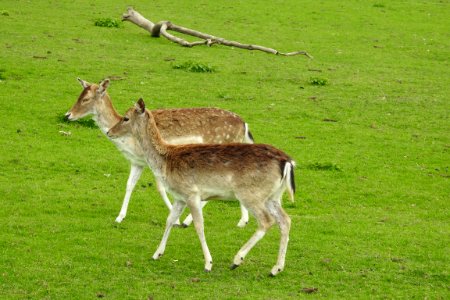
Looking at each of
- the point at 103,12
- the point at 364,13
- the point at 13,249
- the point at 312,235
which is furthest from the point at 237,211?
the point at 364,13

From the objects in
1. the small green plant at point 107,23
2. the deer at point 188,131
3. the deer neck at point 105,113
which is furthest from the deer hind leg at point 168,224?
the small green plant at point 107,23

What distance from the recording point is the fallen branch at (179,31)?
2269cm

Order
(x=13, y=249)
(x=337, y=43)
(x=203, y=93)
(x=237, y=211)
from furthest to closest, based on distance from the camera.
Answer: (x=337, y=43) → (x=203, y=93) → (x=237, y=211) → (x=13, y=249)

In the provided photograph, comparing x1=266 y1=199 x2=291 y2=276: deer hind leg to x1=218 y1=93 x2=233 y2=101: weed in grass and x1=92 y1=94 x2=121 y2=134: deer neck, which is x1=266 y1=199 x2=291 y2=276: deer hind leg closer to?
x1=92 y1=94 x2=121 y2=134: deer neck

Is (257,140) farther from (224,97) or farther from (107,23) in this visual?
(107,23)

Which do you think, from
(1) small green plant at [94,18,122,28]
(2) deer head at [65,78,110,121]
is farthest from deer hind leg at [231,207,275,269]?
(1) small green plant at [94,18,122,28]

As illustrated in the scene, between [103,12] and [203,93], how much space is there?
8.72 m

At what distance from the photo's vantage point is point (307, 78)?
20.5 m

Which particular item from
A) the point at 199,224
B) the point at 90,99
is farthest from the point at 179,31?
the point at 199,224

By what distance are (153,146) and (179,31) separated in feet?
46.2

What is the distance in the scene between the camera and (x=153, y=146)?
10211 mm

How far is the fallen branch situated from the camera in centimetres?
2269

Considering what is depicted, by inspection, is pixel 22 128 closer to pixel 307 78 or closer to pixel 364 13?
pixel 307 78

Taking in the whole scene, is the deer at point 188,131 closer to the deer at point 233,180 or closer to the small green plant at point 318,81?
the deer at point 233,180
